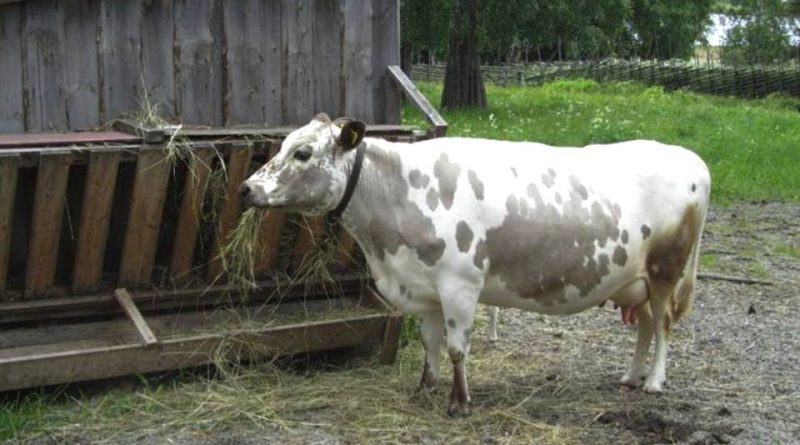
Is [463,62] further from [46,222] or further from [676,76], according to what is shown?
[676,76]

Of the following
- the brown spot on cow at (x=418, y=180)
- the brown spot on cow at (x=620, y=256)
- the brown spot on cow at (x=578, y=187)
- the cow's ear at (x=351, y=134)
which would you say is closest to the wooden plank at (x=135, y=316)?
the cow's ear at (x=351, y=134)

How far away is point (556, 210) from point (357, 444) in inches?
69.1

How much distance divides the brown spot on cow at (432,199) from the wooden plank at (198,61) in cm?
214

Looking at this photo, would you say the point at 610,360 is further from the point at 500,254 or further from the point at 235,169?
the point at 235,169

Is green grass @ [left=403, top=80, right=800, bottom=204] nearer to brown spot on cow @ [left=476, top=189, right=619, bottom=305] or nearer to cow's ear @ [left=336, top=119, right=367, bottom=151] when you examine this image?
brown spot on cow @ [left=476, top=189, right=619, bottom=305]

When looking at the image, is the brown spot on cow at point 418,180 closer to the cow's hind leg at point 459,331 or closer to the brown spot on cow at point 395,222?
the brown spot on cow at point 395,222

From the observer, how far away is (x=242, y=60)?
7703mm

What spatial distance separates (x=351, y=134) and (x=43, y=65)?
2389mm

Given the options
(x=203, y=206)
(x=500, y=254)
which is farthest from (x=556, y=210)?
(x=203, y=206)

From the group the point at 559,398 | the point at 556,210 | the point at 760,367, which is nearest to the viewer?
the point at 556,210

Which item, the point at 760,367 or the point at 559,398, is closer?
the point at 559,398

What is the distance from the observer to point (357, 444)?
5.96 metres

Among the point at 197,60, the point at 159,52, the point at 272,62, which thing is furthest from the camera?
the point at 272,62

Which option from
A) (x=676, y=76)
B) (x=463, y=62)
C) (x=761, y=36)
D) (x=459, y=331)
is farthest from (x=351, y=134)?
(x=761, y=36)
